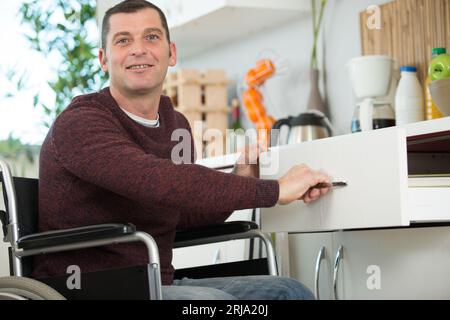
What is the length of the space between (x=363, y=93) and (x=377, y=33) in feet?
0.95

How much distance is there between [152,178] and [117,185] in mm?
65

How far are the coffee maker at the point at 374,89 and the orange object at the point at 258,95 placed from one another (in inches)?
22.6

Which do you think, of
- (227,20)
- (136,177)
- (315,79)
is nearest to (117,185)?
(136,177)

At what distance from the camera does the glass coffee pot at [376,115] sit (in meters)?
2.50

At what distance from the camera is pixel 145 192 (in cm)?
138

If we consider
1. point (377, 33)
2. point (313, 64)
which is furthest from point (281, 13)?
point (377, 33)

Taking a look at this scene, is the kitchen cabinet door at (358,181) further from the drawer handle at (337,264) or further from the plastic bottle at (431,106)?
the plastic bottle at (431,106)

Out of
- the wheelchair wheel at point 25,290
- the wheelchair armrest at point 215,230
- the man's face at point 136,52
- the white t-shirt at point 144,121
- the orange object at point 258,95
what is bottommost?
the wheelchair wheel at point 25,290

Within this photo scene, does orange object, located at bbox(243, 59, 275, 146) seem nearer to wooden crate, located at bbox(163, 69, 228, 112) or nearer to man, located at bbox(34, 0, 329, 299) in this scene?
wooden crate, located at bbox(163, 69, 228, 112)

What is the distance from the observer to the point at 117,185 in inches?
55.0

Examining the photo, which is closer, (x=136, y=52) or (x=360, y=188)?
(x=360, y=188)

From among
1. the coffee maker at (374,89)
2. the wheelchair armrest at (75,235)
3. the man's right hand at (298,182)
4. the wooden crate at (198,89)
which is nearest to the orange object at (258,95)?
the wooden crate at (198,89)

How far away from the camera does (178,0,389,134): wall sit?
2954mm

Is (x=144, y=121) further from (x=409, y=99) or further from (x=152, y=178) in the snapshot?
(x=409, y=99)
